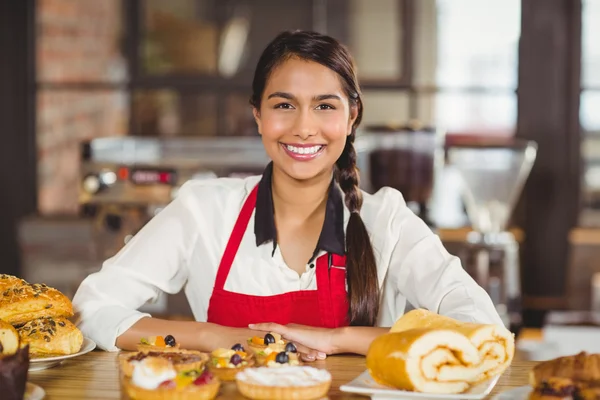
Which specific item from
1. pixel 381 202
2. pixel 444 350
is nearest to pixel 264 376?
pixel 444 350

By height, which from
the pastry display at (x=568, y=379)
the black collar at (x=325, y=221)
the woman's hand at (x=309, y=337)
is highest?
the black collar at (x=325, y=221)

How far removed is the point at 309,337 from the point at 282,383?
392mm

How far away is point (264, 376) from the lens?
1.47m

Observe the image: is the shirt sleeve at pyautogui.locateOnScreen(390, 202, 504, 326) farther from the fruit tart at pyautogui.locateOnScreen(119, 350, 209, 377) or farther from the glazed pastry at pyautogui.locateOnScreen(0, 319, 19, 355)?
the glazed pastry at pyautogui.locateOnScreen(0, 319, 19, 355)

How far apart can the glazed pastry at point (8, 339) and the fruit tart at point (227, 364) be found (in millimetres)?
309

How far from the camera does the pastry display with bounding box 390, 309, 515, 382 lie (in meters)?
1.50

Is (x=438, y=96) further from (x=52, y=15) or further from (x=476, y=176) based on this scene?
(x=52, y=15)

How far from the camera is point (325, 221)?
7.02 feet

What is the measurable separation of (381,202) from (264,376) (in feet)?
2.57

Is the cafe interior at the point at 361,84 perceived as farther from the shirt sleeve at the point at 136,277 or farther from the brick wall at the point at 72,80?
the shirt sleeve at the point at 136,277

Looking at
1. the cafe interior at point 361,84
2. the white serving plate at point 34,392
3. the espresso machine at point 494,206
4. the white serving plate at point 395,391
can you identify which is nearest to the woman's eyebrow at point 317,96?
the white serving plate at point 395,391

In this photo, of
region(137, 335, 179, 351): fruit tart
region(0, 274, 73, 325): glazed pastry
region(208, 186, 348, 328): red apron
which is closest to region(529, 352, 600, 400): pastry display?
region(137, 335, 179, 351): fruit tart

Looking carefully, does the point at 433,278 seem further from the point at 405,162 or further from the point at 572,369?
the point at 405,162

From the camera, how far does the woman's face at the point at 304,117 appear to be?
202 centimetres
